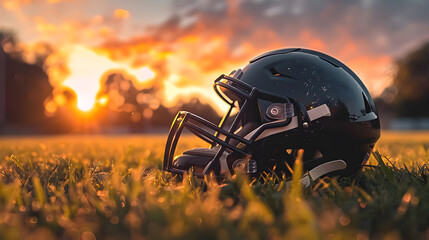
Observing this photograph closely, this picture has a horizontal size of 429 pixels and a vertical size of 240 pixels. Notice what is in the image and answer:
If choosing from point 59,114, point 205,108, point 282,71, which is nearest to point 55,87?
point 59,114

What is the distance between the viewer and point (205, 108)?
44.3m

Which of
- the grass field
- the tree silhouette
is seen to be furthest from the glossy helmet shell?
the tree silhouette

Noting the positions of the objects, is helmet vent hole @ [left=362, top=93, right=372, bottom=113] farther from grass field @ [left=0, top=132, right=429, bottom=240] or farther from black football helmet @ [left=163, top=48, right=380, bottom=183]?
grass field @ [left=0, top=132, right=429, bottom=240]

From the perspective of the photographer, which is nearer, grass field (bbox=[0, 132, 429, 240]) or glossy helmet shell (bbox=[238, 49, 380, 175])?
grass field (bbox=[0, 132, 429, 240])

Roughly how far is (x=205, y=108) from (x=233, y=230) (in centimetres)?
4327

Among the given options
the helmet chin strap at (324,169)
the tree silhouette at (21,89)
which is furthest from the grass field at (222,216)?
the tree silhouette at (21,89)

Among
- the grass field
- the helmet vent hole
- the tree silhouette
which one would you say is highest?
the tree silhouette

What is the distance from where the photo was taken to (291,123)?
2041 mm

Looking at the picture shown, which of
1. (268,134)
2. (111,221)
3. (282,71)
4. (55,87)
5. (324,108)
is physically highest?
(55,87)

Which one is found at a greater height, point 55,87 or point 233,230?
point 55,87

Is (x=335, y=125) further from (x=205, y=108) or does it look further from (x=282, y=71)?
(x=205, y=108)

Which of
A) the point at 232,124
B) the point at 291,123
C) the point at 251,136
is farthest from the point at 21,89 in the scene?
the point at 291,123

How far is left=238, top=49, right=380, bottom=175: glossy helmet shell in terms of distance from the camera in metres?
2.08

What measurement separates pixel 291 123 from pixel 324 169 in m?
0.38
